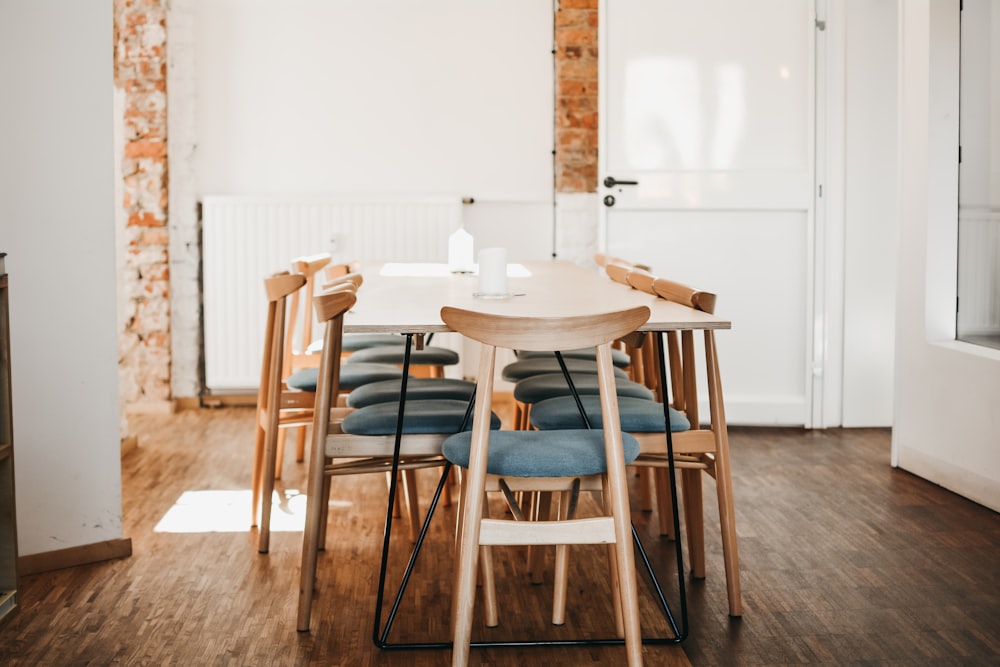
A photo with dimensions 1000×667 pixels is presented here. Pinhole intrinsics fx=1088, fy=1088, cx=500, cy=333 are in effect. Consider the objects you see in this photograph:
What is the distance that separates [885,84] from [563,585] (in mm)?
3512

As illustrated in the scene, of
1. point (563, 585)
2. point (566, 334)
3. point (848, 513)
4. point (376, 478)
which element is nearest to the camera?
point (566, 334)

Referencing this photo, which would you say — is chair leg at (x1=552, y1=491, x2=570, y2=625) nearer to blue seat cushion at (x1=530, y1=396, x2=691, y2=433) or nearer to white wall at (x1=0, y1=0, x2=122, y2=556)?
blue seat cushion at (x1=530, y1=396, x2=691, y2=433)

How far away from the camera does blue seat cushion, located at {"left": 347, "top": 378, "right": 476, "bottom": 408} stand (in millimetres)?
3210

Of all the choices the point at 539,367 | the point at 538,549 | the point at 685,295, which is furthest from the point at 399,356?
the point at 685,295

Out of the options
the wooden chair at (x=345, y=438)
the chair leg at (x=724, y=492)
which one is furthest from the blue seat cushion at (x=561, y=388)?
the wooden chair at (x=345, y=438)

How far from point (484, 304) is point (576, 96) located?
2.91 meters

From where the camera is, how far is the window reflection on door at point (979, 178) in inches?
160

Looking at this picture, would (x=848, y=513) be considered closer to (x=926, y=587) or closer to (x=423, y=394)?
(x=926, y=587)

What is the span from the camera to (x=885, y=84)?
5.23 m

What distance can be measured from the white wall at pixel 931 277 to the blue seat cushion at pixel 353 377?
2.11m

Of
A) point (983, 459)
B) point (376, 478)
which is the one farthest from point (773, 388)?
point (376, 478)

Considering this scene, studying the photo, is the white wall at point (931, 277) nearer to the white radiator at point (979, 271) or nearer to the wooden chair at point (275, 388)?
the white radiator at point (979, 271)

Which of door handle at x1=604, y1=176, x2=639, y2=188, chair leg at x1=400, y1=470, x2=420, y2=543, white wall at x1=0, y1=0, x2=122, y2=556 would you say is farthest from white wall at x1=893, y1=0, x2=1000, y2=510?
white wall at x1=0, y1=0, x2=122, y2=556

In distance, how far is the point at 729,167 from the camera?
5.29m
